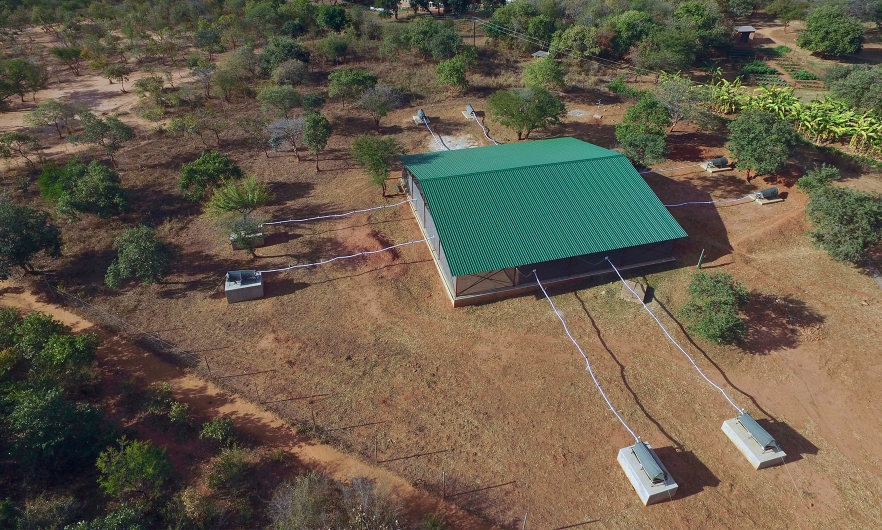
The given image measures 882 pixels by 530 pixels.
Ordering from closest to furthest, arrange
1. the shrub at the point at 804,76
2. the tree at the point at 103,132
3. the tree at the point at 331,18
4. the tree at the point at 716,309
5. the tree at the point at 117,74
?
the tree at the point at 716,309 < the tree at the point at 103,132 < the tree at the point at 117,74 < the shrub at the point at 804,76 < the tree at the point at 331,18

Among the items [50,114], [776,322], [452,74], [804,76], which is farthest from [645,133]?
[50,114]

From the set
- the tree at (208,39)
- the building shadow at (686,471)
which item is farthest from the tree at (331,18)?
the building shadow at (686,471)

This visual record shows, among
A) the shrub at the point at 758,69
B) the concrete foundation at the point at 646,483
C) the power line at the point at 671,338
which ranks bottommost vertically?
the concrete foundation at the point at 646,483

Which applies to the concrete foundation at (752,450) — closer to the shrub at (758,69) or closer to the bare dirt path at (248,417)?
the bare dirt path at (248,417)

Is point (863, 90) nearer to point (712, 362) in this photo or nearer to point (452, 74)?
point (712, 362)

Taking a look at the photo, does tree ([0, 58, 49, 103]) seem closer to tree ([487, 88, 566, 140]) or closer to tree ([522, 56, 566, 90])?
tree ([487, 88, 566, 140])

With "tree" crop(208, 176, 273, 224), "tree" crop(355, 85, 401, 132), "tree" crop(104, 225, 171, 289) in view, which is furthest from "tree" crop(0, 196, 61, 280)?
"tree" crop(355, 85, 401, 132)
